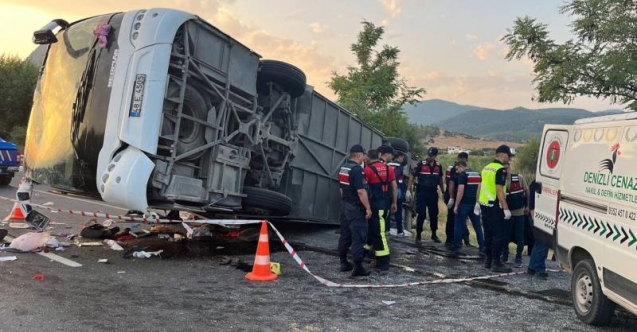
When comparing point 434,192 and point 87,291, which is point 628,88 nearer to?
point 434,192

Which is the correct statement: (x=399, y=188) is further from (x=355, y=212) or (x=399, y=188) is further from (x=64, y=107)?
(x=64, y=107)

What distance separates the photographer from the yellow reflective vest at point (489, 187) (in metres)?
6.59

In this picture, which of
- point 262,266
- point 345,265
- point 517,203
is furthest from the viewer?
point 517,203

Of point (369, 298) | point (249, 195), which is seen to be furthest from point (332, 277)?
point (249, 195)

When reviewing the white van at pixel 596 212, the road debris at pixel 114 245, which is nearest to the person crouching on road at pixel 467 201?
the white van at pixel 596 212

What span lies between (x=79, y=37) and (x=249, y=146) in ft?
7.54

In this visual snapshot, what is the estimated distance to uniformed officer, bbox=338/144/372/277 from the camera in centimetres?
580

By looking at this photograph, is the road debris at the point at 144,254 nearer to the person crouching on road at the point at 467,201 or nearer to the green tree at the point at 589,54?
the person crouching on road at the point at 467,201

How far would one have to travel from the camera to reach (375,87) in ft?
95.8

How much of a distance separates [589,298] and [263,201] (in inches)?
142

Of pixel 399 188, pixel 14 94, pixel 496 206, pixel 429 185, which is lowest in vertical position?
pixel 496 206

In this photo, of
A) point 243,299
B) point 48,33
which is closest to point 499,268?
point 243,299

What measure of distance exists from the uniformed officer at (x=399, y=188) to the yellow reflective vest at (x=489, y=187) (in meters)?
2.37

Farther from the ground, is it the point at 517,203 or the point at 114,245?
the point at 517,203
